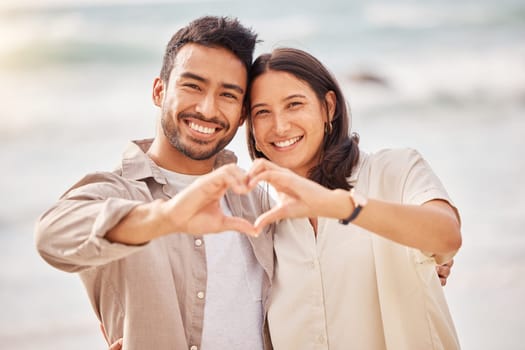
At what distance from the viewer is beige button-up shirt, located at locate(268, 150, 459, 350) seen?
2162 mm

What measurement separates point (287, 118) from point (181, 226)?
0.93 m

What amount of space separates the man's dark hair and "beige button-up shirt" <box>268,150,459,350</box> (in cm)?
75

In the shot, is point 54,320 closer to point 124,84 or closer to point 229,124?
point 124,84

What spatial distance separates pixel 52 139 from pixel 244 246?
493 centimetres

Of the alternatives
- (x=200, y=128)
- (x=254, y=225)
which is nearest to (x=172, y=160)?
(x=200, y=128)

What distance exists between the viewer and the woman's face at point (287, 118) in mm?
2475

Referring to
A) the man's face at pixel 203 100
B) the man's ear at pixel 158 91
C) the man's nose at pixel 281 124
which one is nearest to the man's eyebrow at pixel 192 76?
the man's face at pixel 203 100

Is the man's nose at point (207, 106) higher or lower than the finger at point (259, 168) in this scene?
higher

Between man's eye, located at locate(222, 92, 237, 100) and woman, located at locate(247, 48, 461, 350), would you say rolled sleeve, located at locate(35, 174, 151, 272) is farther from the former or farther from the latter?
man's eye, located at locate(222, 92, 237, 100)

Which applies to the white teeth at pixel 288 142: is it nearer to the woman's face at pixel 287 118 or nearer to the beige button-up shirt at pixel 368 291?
the woman's face at pixel 287 118

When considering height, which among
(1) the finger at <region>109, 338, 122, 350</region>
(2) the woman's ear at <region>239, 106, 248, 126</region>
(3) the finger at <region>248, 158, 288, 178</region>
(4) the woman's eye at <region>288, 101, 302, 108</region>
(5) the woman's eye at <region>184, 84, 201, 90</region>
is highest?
(5) the woman's eye at <region>184, 84, 201, 90</region>

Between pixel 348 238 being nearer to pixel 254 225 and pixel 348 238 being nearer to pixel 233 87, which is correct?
pixel 254 225

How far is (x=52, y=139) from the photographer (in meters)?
6.80

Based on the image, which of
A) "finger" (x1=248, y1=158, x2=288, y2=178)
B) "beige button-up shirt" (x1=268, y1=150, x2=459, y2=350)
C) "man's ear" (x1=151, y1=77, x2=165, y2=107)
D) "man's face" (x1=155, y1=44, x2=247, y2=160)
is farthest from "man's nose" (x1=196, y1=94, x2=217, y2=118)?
"finger" (x1=248, y1=158, x2=288, y2=178)
